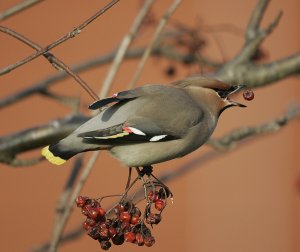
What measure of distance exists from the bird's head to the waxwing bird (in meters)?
0.07

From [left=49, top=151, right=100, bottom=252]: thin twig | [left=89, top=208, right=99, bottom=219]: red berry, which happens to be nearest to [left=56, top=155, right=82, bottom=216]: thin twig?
[left=49, top=151, right=100, bottom=252]: thin twig

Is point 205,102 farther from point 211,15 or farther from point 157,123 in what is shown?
point 211,15

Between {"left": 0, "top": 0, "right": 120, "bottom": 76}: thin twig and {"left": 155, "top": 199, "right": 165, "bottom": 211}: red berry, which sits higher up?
{"left": 0, "top": 0, "right": 120, "bottom": 76}: thin twig

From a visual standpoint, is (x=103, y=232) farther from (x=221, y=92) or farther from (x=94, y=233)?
(x=221, y=92)

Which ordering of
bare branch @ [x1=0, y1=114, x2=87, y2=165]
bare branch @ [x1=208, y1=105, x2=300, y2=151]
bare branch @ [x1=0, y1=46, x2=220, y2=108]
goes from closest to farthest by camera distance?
bare branch @ [x1=0, y1=114, x2=87, y2=165] → bare branch @ [x1=208, y1=105, x2=300, y2=151] → bare branch @ [x1=0, y1=46, x2=220, y2=108]

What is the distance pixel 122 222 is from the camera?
2.37 metres

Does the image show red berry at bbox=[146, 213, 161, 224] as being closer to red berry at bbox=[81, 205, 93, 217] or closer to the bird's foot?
the bird's foot

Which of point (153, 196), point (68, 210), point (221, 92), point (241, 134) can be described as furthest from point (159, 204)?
point (241, 134)

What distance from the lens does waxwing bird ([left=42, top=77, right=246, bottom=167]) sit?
246cm

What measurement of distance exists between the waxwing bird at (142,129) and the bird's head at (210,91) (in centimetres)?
7

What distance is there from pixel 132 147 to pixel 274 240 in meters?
4.22

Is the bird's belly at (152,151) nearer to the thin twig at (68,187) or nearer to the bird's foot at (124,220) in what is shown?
the bird's foot at (124,220)

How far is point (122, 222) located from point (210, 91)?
27.9 inches

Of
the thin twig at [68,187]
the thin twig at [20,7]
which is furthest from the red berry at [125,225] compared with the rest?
the thin twig at [68,187]
